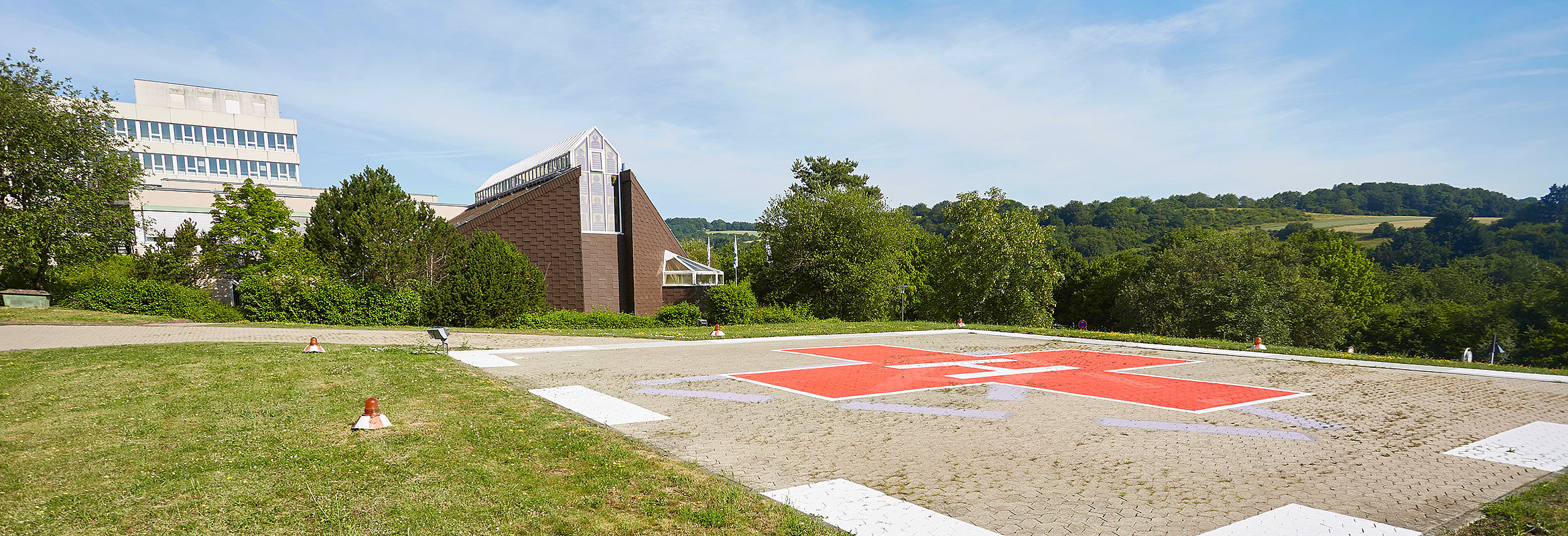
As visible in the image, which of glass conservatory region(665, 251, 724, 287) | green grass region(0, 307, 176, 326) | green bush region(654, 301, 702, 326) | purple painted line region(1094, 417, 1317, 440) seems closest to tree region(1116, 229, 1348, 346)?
glass conservatory region(665, 251, 724, 287)

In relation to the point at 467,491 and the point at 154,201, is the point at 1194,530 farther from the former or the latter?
the point at 154,201

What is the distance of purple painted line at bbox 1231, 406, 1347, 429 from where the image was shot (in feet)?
26.0

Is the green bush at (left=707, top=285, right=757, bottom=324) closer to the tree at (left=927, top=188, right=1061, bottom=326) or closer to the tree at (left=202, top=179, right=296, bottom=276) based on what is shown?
the tree at (left=927, top=188, right=1061, bottom=326)

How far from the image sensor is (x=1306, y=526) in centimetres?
461

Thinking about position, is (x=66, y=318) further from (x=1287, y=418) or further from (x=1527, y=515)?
(x=1527, y=515)

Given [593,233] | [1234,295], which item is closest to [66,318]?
[593,233]

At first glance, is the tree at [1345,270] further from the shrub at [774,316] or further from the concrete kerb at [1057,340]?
the concrete kerb at [1057,340]

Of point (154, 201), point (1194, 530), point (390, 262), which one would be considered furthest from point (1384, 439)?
point (154, 201)

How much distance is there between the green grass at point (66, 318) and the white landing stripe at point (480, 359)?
11.7 meters

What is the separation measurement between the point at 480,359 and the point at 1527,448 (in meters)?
14.8

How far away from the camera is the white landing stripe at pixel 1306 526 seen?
14.6 feet

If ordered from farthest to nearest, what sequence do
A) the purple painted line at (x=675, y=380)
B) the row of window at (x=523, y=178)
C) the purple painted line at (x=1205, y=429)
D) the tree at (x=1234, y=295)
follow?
the tree at (x=1234, y=295), the row of window at (x=523, y=178), the purple painted line at (x=675, y=380), the purple painted line at (x=1205, y=429)

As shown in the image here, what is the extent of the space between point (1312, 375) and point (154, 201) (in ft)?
164

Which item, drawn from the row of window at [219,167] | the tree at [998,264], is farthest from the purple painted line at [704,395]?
the row of window at [219,167]
